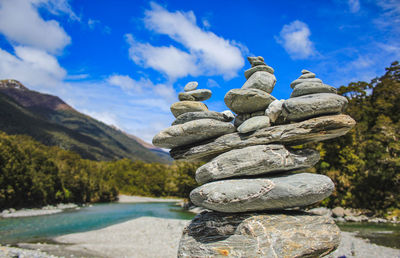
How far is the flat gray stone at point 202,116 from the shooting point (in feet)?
25.6

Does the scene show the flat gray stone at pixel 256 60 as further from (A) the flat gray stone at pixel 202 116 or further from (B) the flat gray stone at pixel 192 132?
(B) the flat gray stone at pixel 192 132

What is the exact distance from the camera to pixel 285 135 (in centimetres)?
675

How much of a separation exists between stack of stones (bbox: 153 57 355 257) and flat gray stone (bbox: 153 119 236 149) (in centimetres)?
5

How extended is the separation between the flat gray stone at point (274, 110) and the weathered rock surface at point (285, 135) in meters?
0.37

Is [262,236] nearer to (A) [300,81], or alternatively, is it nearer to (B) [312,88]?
(B) [312,88]

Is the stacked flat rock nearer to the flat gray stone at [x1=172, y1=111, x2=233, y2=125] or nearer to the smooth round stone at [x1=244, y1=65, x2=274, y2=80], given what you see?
the flat gray stone at [x1=172, y1=111, x2=233, y2=125]

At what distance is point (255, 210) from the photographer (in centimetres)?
680

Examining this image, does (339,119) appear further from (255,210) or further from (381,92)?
(381,92)

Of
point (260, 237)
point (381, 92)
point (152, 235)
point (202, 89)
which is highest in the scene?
point (381, 92)

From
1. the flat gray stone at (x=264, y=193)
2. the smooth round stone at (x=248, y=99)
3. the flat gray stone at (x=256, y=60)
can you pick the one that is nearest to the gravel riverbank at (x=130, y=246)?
the flat gray stone at (x=264, y=193)

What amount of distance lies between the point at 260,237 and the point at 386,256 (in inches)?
444

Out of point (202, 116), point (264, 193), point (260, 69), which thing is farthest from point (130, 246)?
point (260, 69)

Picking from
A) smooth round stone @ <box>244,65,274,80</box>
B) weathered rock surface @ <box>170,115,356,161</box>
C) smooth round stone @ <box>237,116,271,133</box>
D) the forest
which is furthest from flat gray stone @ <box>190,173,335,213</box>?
the forest

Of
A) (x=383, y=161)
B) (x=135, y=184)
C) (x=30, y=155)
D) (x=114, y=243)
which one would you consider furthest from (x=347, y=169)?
(x=135, y=184)
